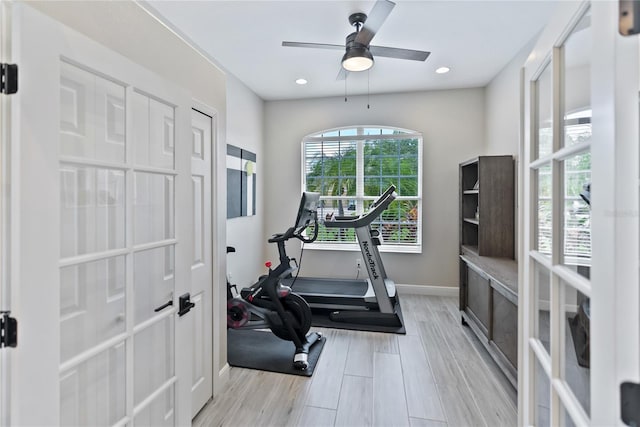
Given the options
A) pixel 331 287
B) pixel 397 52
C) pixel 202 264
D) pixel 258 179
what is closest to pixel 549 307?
pixel 202 264

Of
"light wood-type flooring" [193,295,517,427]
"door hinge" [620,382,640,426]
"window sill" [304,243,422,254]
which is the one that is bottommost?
"light wood-type flooring" [193,295,517,427]

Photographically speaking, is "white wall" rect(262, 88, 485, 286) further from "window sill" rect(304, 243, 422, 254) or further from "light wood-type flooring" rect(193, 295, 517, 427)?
"light wood-type flooring" rect(193, 295, 517, 427)

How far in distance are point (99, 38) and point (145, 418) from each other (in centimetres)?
163

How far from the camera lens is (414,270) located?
460 cm

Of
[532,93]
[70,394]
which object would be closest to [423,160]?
[532,93]

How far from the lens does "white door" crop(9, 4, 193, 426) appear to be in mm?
904

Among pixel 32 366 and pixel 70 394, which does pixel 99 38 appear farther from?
pixel 70 394

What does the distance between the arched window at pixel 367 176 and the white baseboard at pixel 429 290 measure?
562 mm

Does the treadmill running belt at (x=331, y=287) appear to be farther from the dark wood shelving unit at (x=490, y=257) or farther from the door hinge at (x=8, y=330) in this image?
the door hinge at (x=8, y=330)

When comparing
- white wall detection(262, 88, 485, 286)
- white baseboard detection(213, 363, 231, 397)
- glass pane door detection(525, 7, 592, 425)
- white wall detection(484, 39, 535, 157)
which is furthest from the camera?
white wall detection(262, 88, 485, 286)

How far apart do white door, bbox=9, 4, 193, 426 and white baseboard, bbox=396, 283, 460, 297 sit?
141 inches

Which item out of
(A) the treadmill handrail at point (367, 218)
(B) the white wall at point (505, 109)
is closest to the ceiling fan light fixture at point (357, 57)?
(A) the treadmill handrail at point (367, 218)

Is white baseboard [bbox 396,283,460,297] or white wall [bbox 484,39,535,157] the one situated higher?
white wall [bbox 484,39,535,157]

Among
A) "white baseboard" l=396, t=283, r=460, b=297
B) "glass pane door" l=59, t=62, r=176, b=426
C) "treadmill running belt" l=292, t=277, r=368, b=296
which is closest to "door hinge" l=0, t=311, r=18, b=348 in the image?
"glass pane door" l=59, t=62, r=176, b=426
